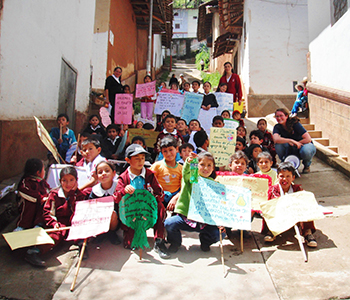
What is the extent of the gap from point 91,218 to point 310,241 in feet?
7.42

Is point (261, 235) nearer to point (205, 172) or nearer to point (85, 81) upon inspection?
point (205, 172)

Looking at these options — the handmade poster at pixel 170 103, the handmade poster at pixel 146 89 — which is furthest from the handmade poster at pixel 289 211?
the handmade poster at pixel 146 89

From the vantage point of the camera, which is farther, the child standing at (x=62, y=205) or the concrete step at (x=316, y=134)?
the concrete step at (x=316, y=134)

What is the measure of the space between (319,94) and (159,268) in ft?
20.4

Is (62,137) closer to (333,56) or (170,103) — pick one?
(170,103)

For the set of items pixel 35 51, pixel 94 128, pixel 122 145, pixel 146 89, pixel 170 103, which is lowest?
pixel 122 145

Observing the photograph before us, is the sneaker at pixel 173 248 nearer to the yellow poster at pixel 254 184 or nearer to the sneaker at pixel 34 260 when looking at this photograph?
the yellow poster at pixel 254 184

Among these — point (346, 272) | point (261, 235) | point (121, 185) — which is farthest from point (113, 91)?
point (346, 272)

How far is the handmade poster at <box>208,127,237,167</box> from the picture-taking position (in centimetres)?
495

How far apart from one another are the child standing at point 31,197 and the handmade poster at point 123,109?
11.1ft

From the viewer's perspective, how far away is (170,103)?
23.7ft

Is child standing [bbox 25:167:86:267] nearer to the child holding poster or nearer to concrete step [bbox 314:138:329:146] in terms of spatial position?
the child holding poster

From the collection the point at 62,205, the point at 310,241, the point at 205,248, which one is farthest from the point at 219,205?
the point at 62,205

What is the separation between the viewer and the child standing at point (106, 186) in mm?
3385
